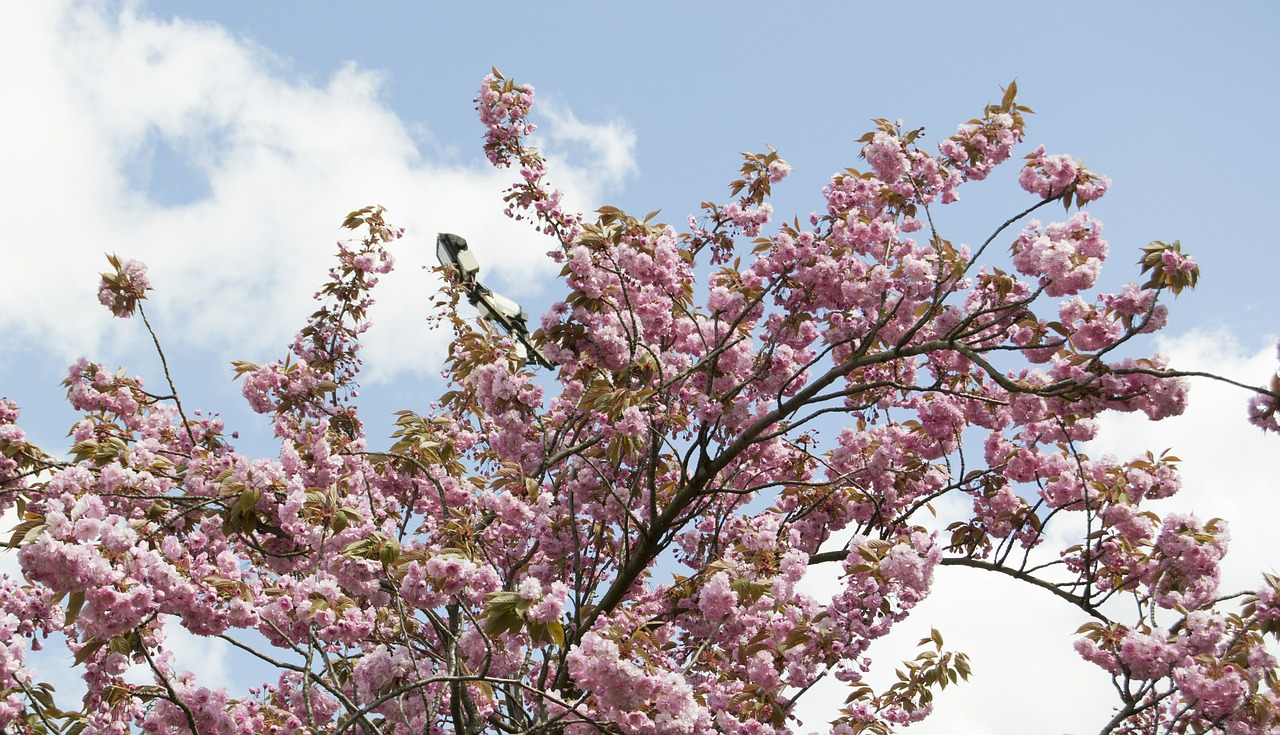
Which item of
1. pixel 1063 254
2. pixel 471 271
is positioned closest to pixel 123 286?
pixel 471 271

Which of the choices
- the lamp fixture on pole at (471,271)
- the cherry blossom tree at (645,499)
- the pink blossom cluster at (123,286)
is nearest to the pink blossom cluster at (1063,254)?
the cherry blossom tree at (645,499)

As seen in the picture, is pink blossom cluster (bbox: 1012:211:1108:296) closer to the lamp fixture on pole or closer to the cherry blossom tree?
the cherry blossom tree

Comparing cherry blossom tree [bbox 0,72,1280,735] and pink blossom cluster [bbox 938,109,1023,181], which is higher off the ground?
pink blossom cluster [bbox 938,109,1023,181]

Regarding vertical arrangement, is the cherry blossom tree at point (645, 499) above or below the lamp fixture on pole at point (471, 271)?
below

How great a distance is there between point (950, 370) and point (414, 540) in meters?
3.39

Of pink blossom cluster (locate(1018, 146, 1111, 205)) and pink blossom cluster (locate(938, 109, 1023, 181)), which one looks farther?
pink blossom cluster (locate(938, 109, 1023, 181))

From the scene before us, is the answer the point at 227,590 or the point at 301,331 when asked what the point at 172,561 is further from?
the point at 301,331

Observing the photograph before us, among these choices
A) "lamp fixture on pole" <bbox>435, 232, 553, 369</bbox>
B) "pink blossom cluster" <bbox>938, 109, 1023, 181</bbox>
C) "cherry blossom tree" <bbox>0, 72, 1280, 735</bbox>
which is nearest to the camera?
"cherry blossom tree" <bbox>0, 72, 1280, 735</bbox>

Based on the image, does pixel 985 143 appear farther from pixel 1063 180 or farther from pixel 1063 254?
pixel 1063 254

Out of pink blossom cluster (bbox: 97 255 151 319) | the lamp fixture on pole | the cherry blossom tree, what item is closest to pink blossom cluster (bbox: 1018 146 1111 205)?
the cherry blossom tree

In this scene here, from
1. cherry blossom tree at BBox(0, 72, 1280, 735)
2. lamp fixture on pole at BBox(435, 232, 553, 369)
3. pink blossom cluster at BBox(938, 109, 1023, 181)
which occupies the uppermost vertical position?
lamp fixture on pole at BBox(435, 232, 553, 369)

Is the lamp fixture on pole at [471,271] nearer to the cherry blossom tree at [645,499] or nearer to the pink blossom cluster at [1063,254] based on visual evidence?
the cherry blossom tree at [645,499]

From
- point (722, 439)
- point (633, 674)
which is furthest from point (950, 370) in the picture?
point (633, 674)

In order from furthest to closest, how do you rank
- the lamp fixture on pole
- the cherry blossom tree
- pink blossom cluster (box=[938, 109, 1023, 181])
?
the lamp fixture on pole < pink blossom cluster (box=[938, 109, 1023, 181]) < the cherry blossom tree
